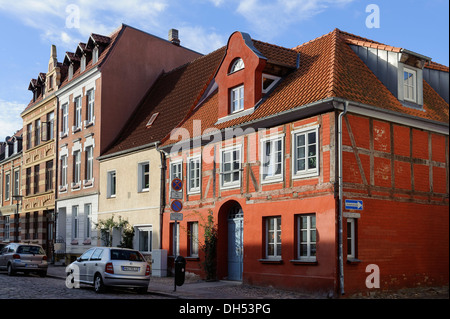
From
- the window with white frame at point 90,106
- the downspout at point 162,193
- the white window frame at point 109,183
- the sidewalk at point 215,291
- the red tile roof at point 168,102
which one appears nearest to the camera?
the sidewalk at point 215,291

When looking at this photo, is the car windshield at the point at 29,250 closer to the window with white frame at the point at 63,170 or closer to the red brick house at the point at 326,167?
the red brick house at the point at 326,167

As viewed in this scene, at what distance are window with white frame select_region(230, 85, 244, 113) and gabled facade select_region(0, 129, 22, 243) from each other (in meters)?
24.1

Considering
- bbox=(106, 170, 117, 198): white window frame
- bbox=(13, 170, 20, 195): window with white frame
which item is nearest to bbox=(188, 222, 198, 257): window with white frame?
bbox=(106, 170, 117, 198): white window frame

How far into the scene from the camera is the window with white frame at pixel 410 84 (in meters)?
20.2

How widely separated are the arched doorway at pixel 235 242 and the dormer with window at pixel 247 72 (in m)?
3.48

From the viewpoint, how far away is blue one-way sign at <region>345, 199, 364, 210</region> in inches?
682

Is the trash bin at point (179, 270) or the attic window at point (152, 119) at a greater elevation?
the attic window at point (152, 119)

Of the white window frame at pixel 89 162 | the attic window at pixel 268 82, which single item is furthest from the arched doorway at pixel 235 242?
the white window frame at pixel 89 162

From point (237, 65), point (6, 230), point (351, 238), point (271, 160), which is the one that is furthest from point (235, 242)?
point (6, 230)

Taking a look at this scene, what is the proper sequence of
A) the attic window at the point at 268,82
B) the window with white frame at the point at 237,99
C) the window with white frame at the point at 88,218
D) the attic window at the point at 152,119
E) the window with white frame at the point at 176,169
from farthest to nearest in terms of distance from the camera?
the window with white frame at the point at 88,218, the attic window at the point at 152,119, the window with white frame at the point at 176,169, the window with white frame at the point at 237,99, the attic window at the point at 268,82

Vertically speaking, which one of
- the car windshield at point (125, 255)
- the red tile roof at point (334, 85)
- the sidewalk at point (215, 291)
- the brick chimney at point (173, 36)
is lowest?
the sidewalk at point (215, 291)

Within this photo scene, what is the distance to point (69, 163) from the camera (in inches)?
1350

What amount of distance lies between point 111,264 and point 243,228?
17.0ft
